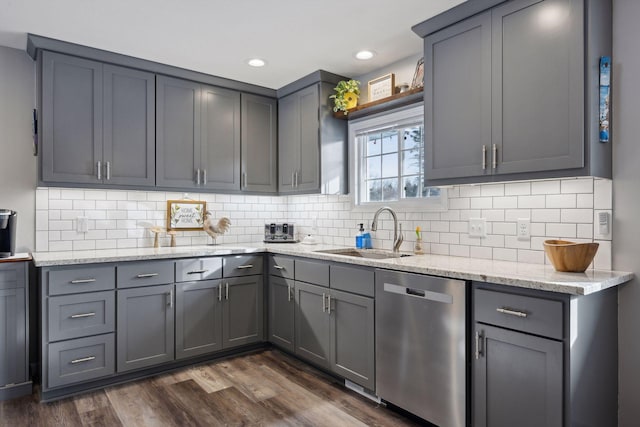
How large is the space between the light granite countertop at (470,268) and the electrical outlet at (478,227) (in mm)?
183

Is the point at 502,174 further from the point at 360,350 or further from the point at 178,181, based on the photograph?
the point at 178,181

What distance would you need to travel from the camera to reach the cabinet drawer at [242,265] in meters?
3.34

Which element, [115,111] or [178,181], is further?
[178,181]

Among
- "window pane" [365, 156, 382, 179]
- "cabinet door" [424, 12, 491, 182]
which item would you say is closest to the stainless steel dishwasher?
"cabinet door" [424, 12, 491, 182]

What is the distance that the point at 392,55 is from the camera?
125 inches

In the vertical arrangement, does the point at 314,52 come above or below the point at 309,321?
above

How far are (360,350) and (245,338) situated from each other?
1.20 meters

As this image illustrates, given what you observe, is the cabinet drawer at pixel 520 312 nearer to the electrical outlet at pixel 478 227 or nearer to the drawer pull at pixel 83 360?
→ the electrical outlet at pixel 478 227

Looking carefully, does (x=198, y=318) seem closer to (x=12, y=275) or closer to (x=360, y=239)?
(x=12, y=275)

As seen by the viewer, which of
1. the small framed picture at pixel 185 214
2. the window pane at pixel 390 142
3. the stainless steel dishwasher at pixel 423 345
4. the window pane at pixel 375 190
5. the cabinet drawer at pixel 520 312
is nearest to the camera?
the cabinet drawer at pixel 520 312

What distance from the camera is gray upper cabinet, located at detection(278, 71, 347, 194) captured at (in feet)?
11.8

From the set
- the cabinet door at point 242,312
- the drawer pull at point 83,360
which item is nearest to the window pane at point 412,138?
the cabinet door at point 242,312

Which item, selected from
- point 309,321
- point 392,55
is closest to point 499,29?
point 392,55

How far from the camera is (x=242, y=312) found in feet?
11.2
